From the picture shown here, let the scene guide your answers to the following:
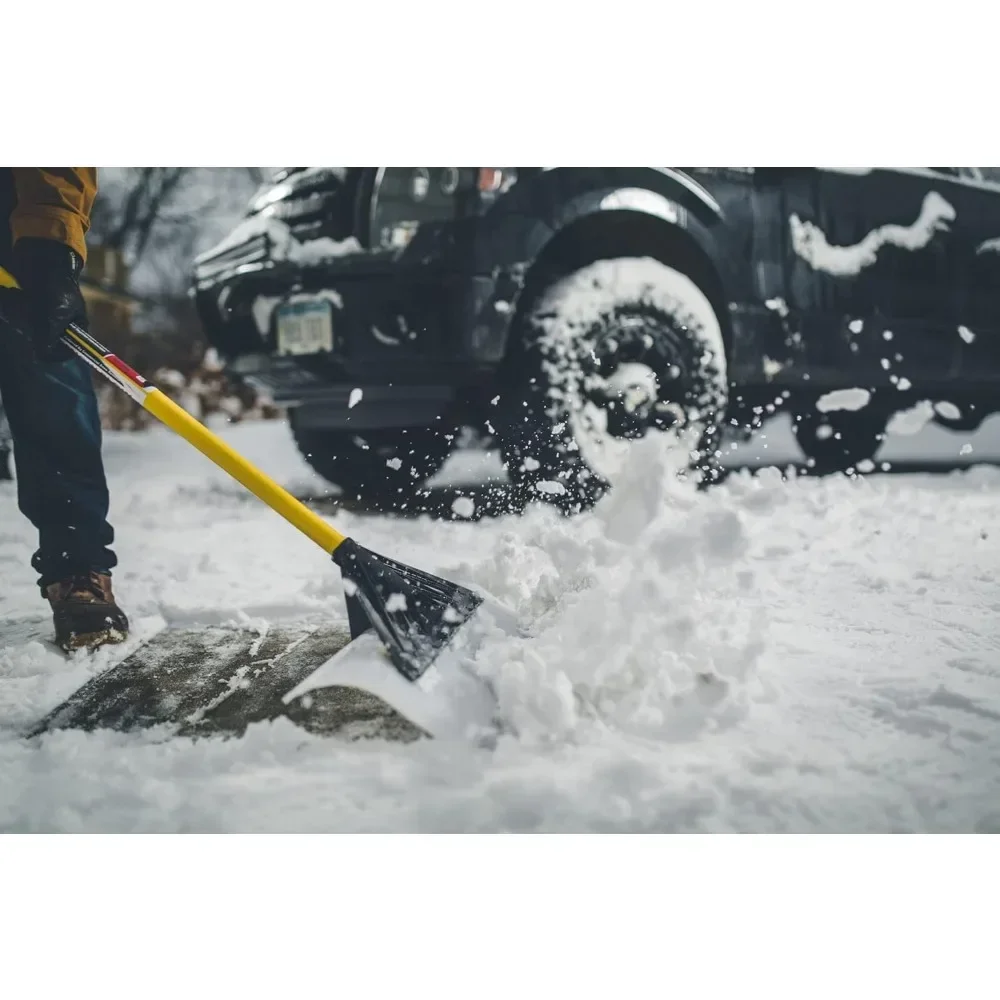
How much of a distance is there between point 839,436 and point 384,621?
0.94 metres

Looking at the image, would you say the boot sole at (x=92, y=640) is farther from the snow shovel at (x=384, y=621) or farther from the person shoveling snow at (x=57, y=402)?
the snow shovel at (x=384, y=621)

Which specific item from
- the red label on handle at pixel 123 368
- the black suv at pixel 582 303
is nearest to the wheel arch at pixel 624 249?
the black suv at pixel 582 303

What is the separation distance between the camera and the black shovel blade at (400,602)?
1496mm

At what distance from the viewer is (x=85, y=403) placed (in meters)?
1.68

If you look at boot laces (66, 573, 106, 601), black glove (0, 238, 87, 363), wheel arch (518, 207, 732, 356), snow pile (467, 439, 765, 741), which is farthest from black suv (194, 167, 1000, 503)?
boot laces (66, 573, 106, 601)

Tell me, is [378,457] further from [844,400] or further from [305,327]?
[844,400]

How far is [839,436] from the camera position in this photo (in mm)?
1734

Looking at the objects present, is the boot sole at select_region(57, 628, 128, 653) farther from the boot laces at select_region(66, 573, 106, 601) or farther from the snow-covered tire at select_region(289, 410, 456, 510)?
the snow-covered tire at select_region(289, 410, 456, 510)

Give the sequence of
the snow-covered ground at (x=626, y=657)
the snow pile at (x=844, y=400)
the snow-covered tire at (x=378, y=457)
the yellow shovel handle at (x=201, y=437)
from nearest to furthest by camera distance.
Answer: the snow-covered ground at (x=626, y=657)
the yellow shovel handle at (x=201, y=437)
the snow-covered tire at (x=378, y=457)
the snow pile at (x=844, y=400)

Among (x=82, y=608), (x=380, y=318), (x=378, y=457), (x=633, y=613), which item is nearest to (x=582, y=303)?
(x=380, y=318)

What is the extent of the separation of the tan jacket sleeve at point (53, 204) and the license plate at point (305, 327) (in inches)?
15.3

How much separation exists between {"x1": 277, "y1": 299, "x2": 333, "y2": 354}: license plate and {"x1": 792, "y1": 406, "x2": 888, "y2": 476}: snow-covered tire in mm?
934
